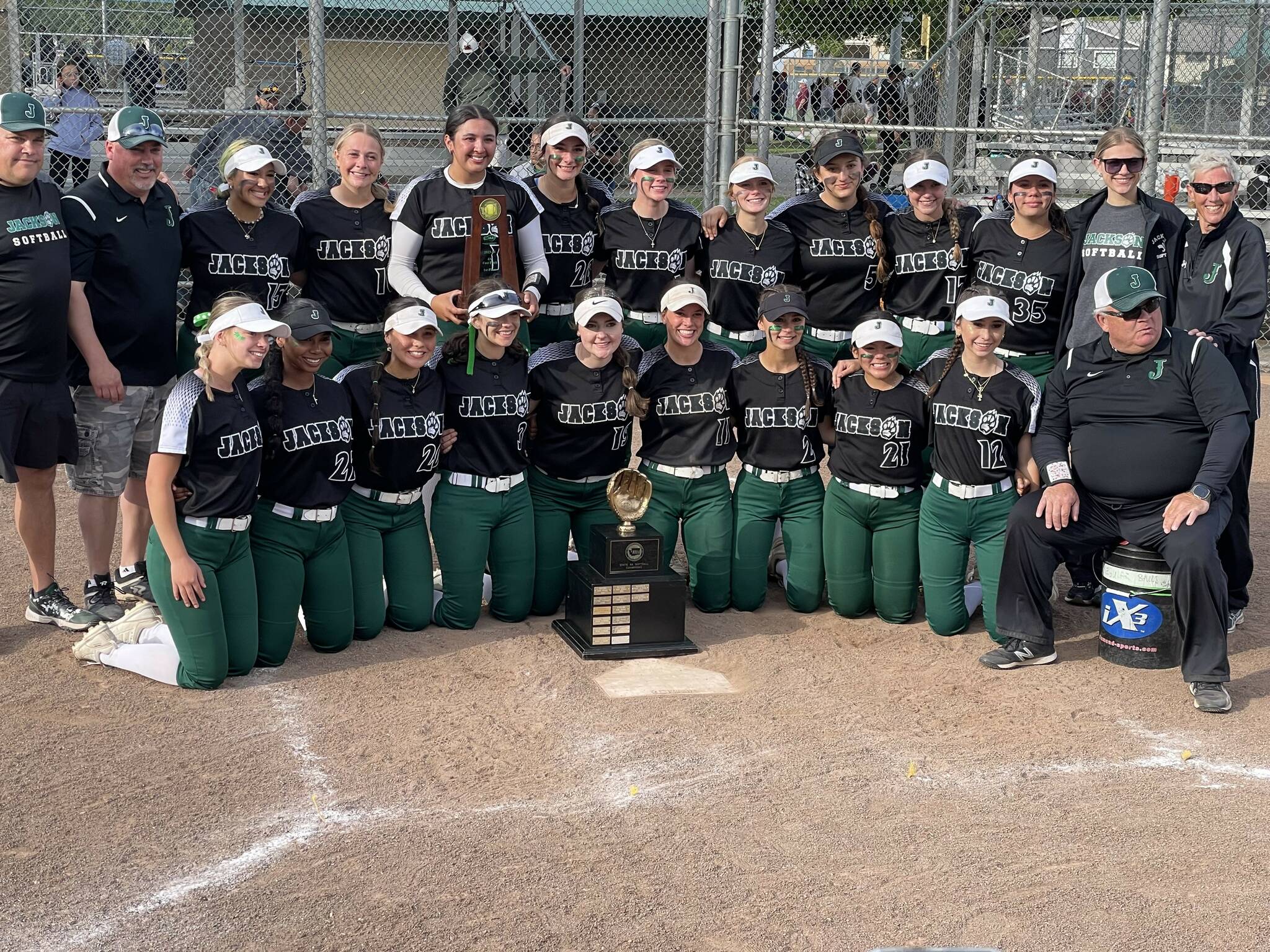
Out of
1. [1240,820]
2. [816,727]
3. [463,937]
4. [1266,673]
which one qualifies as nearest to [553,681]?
[816,727]

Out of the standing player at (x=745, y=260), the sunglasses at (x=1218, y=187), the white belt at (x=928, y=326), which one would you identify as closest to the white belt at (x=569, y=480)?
the standing player at (x=745, y=260)

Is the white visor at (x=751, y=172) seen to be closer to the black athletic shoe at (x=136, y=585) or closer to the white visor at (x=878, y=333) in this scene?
the white visor at (x=878, y=333)

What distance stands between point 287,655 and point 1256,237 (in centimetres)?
482

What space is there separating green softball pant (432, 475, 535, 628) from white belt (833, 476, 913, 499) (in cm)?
157

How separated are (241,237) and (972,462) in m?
3.51

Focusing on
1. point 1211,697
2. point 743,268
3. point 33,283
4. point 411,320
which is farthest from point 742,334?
point 33,283

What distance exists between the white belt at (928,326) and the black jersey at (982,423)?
2.27ft

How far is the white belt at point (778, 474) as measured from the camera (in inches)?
268

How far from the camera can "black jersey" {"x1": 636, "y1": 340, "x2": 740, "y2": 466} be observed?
21.9 ft

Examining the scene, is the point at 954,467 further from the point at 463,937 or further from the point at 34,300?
the point at 34,300

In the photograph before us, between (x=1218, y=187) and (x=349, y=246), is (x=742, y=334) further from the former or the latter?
(x=1218, y=187)

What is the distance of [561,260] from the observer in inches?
277

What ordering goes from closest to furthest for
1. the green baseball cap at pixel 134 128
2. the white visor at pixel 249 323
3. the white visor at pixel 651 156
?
the white visor at pixel 249 323, the green baseball cap at pixel 134 128, the white visor at pixel 651 156

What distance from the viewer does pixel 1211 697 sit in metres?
5.61
